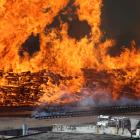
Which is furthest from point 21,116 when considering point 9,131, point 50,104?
point 9,131

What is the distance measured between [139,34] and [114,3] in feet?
6.83

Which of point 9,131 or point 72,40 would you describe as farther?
point 72,40

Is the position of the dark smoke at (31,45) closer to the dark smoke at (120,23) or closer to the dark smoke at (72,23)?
the dark smoke at (72,23)

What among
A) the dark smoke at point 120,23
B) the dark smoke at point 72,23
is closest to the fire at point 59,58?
the dark smoke at point 72,23

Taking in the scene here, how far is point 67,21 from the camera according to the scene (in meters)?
22.3

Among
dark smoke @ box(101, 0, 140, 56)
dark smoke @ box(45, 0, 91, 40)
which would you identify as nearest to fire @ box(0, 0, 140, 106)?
dark smoke @ box(45, 0, 91, 40)

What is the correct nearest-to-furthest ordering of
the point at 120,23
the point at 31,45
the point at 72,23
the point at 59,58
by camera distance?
the point at 31,45
the point at 59,58
the point at 72,23
the point at 120,23

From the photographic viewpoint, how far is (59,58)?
2194 centimetres

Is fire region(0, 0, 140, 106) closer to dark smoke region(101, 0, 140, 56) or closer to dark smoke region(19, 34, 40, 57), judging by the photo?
dark smoke region(19, 34, 40, 57)

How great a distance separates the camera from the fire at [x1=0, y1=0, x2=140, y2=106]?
68.7ft

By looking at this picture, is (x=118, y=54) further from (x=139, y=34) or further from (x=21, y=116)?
(x=21, y=116)

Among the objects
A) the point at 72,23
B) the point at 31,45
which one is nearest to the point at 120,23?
the point at 72,23

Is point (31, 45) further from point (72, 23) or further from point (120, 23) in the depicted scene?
point (120, 23)

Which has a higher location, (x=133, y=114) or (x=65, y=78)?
(x=65, y=78)
